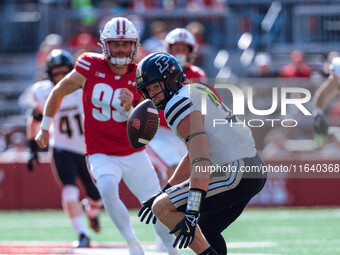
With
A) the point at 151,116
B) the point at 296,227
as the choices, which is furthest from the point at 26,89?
the point at 151,116

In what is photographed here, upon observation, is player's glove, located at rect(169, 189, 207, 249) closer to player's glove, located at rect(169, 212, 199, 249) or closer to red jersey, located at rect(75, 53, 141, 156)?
player's glove, located at rect(169, 212, 199, 249)

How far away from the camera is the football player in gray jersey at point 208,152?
4906 mm

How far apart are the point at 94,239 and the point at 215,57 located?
680cm

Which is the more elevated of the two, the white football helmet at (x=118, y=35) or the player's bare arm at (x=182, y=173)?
the white football helmet at (x=118, y=35)

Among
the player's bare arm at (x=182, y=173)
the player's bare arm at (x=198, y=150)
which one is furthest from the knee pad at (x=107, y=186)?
the player's bare arm at (x=198, y=150)

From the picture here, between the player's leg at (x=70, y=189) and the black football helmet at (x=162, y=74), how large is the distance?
10.8ft

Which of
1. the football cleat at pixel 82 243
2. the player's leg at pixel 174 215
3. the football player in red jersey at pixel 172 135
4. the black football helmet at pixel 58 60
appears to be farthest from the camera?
the black football helmet at pixel 58 60

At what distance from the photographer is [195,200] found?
4.71 meters

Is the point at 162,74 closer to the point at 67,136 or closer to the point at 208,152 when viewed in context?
the point at 208,152

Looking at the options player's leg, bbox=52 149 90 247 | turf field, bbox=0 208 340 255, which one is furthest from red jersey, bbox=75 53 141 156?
player's leg, bbox=52 149 90 247

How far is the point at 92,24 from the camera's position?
51.6 ft

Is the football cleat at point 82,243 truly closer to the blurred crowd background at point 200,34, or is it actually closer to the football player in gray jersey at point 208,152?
the football player in gray jersey at point 208,152

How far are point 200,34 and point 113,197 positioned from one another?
8662 millimetres

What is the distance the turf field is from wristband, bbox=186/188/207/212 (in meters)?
2.48
